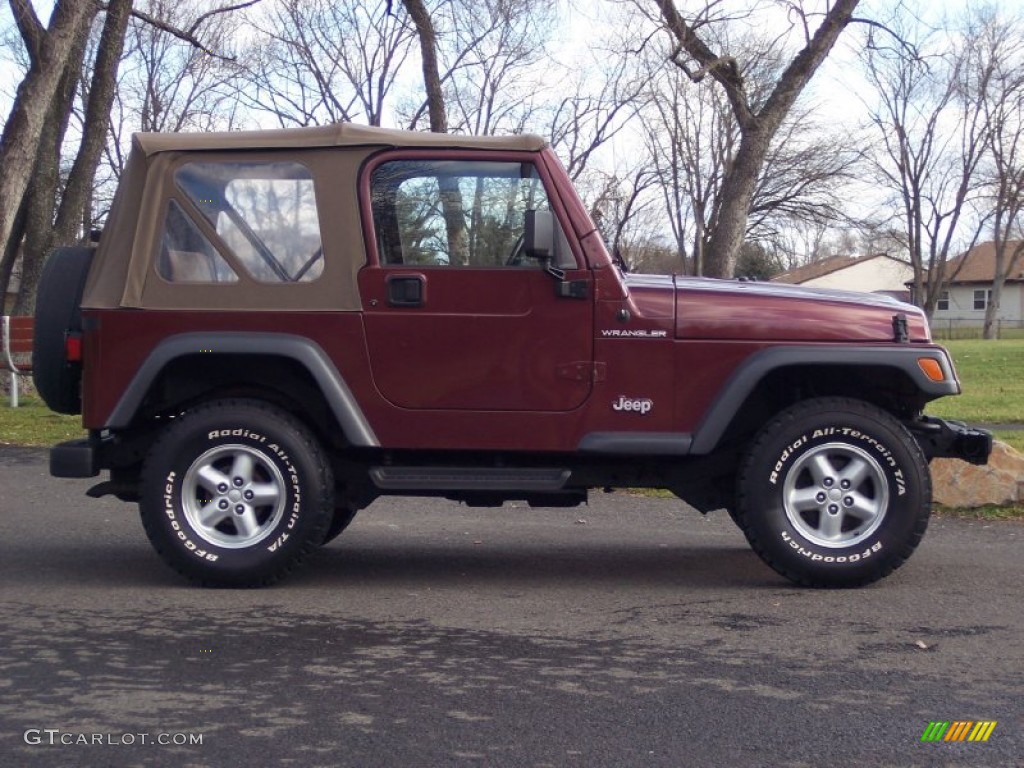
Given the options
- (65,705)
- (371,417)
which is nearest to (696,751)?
(65,705)

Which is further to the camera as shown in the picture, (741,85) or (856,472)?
(741,85)

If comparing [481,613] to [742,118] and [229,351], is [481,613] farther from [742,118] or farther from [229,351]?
[742,118]

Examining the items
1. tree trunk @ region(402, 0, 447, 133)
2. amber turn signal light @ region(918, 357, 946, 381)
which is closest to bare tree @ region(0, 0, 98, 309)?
tree trunk @ region(402, 0, 447, 133)

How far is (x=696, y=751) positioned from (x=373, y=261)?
303 cm

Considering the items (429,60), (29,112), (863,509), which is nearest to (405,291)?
(863,509)

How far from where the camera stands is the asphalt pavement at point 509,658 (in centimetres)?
389

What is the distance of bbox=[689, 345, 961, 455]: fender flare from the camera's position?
5820 millimetres

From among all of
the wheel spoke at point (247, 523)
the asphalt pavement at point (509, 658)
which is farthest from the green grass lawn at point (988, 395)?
→ the wheel spoke at point (247, 523)

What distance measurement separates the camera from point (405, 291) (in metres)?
5.93

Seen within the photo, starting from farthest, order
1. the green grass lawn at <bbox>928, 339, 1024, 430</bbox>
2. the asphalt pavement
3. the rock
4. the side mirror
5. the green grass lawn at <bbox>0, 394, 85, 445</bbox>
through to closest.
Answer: the green grass lawn at <bbox>928, 339, 1024, 430</bbox> → the green grass lawn at <bbox>0, 394, 85, 445</bbox> → the rock → the side mirror → the asphalt pavement

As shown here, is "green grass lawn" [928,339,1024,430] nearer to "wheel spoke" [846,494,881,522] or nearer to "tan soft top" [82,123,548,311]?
"wheel spoke" [846,494,881,522]

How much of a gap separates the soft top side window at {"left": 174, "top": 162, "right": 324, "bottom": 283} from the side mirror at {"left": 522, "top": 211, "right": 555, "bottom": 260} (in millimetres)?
1046

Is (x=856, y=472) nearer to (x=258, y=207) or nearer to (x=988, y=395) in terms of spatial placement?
(x=258, y=207)

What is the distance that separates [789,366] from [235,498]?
2775 mm
